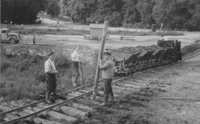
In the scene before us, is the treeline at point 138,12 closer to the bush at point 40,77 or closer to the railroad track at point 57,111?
the bush at point 40,77

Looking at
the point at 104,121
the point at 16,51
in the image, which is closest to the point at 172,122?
the point at 104,121

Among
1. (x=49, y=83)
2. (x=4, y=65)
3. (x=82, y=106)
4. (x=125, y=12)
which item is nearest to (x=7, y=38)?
(x=4, y=65)

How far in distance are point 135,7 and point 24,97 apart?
263 feet

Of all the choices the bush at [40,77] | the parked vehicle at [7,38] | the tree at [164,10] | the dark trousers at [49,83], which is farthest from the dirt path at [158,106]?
the tree at [164,10]

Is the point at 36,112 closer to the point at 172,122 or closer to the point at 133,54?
the point at 172,122

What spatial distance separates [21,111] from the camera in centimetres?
793

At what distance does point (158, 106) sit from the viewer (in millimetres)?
8781

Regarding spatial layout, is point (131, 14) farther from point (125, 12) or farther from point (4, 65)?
point (4, 65)

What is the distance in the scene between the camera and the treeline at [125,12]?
69.6m

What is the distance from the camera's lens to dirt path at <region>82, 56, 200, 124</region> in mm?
7418

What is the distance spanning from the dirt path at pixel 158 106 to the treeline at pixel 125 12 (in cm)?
4502

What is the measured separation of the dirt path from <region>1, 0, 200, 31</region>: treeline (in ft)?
148

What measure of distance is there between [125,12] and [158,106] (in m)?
81.7

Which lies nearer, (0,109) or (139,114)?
(139,114)
